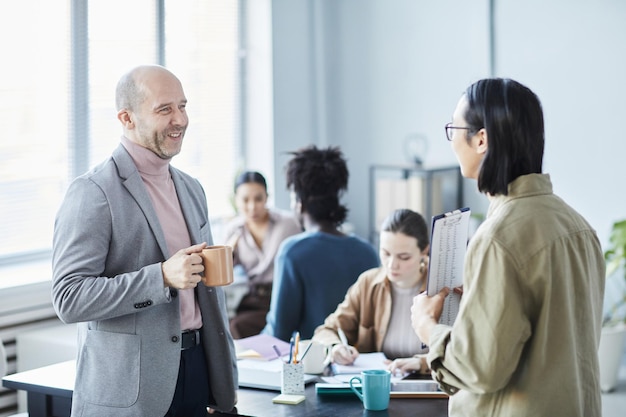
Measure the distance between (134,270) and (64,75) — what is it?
259 cm

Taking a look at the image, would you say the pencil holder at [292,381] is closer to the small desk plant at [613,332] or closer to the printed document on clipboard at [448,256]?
the printed document on clipboard at [448,256]

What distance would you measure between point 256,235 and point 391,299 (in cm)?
186

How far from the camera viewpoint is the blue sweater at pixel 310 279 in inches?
136

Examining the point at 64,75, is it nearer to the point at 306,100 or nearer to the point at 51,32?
the point at 51,32

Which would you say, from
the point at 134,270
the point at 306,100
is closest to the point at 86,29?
the point at 306,100

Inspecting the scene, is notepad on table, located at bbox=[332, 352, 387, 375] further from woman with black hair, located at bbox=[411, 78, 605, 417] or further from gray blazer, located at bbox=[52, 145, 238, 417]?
woman with black hair, located at bbox=[411, 78, 605, 417]

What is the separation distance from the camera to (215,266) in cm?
212

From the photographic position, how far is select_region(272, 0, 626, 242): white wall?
192 inches

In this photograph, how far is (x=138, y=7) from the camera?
4.92 metres

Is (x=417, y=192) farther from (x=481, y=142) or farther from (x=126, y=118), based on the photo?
(x=481, y=142)

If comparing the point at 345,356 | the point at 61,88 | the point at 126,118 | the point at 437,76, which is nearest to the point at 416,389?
the point at 345,356

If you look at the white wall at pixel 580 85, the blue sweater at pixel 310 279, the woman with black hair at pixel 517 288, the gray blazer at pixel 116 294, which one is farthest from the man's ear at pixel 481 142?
the white wall at pixel 580 85

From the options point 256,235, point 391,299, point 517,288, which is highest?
point 517,288

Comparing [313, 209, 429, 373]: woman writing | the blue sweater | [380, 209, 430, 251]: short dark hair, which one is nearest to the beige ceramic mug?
[313, 209, 429, 373]: woman writing
